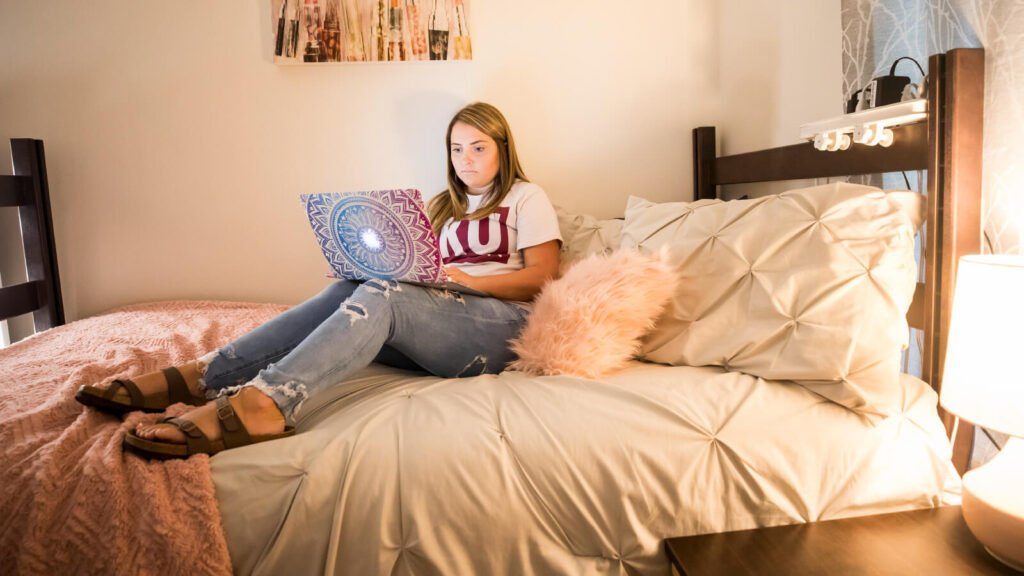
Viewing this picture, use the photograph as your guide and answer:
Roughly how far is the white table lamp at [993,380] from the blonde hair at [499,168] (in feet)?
3.71

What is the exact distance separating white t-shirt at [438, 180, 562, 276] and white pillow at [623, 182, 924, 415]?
394 millimetres

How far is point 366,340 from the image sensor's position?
3.71ft

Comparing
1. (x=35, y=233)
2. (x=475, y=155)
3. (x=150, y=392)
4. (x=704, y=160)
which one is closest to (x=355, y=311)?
(x=150, y=392)

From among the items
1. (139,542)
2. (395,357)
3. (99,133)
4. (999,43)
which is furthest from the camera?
(99,133)

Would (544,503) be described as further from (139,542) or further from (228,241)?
(228,241)

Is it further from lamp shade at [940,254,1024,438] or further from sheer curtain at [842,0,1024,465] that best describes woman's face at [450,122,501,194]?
lamp shade at [940,254,1024,438]

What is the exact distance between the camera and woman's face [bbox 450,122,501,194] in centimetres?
176

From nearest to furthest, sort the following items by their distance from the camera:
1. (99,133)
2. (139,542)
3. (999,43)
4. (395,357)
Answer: (139,542) < (999,43) < (395,357) < (99,133)

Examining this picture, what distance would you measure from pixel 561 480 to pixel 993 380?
23.2 inches

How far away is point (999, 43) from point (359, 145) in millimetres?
1743

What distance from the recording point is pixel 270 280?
2148mm

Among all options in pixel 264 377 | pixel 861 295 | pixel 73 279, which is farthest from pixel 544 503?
pixel 73 279

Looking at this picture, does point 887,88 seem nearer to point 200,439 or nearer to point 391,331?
point 391,331

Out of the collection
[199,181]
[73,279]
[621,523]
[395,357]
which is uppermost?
[199,181]
